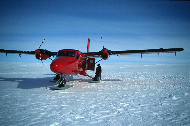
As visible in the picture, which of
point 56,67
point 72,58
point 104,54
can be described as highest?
point 104,54

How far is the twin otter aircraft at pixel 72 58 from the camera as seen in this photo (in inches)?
352

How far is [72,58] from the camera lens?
10.2 metres

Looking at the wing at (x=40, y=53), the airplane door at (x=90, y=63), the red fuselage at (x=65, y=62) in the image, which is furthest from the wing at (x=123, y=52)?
the wing at (x=40, y=53)

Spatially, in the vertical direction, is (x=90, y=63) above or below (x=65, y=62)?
below

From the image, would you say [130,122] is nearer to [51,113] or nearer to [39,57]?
[51,113]

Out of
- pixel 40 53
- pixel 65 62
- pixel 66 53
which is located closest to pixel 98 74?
pixel 66 53

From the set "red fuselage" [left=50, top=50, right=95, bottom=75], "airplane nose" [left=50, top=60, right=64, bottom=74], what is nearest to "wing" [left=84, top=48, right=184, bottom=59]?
"red fuselage" [left=50, top=50, right=95, bottom=75]

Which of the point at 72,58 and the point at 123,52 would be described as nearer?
the point at 72,58

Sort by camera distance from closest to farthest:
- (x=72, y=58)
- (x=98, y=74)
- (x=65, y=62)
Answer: (x=65, y=62) < (x=72, y=58) < (x=98, y=74)

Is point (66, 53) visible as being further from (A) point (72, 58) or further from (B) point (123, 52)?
(B) point (123, 52)

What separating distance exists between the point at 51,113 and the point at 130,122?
2.77m

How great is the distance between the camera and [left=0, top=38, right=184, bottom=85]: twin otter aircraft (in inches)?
352

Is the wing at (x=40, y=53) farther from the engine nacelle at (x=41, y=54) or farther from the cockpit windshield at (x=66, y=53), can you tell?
the cockpit windshield at (x=66, y=53)

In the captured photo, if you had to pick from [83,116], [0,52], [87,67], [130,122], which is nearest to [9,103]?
[83,116]
